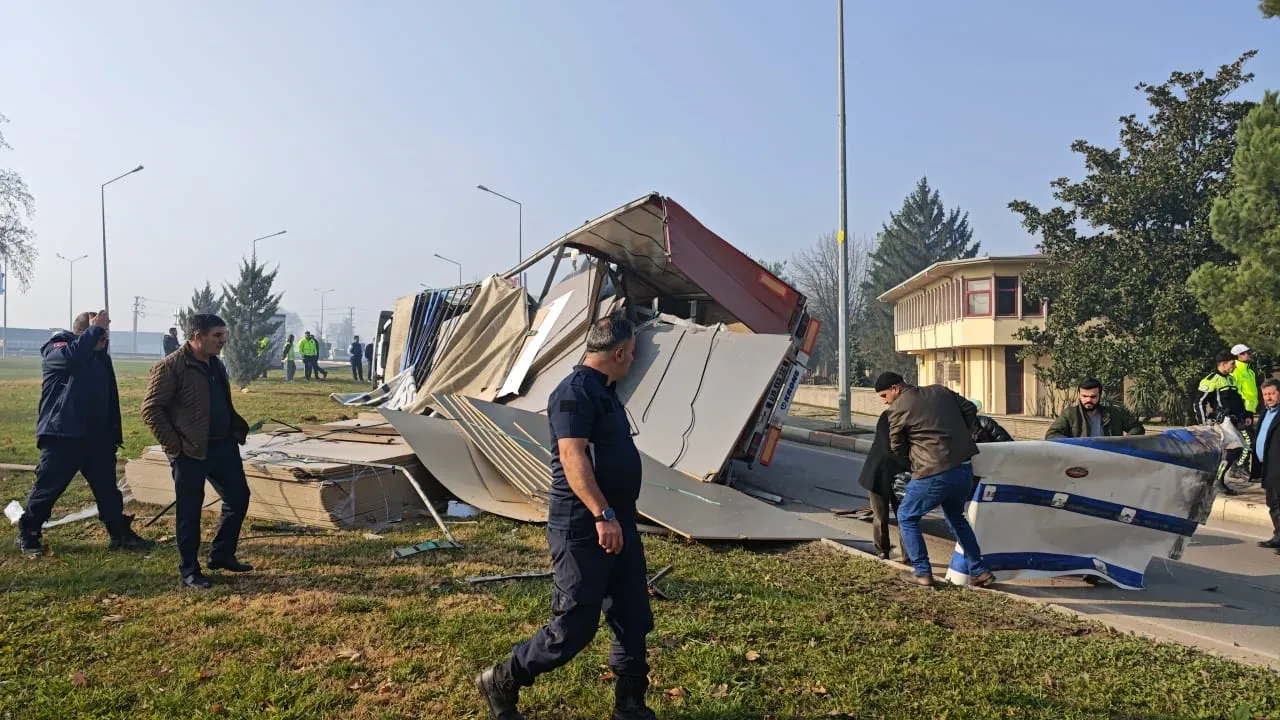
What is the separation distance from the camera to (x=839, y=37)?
54.9ft

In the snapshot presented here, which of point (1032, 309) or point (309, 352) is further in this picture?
point (1032, 309)

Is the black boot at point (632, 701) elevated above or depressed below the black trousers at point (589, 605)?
below

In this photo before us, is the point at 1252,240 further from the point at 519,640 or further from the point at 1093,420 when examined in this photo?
the point at 519,640

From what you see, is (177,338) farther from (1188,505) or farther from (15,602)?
(1188,505)

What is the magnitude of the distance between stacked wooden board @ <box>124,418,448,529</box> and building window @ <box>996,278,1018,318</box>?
24.7 m

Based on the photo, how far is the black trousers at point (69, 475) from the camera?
5.86m

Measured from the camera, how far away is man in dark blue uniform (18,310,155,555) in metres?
5.87

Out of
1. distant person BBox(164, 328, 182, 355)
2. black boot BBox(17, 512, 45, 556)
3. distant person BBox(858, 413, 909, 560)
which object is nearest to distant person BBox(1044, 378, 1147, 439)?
distant person BBox(858, 413, 909, 560)

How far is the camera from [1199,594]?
5492 mm

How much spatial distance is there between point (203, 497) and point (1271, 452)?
836 cm

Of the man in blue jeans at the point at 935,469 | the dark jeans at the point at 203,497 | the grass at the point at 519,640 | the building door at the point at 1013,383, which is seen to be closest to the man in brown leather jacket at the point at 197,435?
the dark jeans at the point at 203,497

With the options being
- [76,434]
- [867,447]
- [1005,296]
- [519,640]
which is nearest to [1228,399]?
[867,447]

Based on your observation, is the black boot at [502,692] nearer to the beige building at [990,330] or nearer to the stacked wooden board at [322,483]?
the stacked wooden board at [322,483]

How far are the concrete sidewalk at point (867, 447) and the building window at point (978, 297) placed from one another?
9780 millimetres
